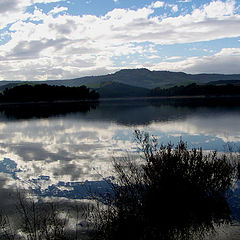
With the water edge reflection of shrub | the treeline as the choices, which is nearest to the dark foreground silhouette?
the water edge reflection of shrub

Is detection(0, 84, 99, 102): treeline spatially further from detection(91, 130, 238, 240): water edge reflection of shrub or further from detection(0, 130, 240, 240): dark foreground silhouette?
detection(91, 130, 238, 240): water edge reflection of shrub

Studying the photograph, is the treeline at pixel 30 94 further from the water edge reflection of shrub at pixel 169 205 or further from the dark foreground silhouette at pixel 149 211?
→ the water edge reflection of shrub at pixel 169 205

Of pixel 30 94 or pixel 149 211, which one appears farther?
pixel 30 94

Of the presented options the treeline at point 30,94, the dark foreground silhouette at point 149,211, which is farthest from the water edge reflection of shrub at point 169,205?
the treeline at point 30,94

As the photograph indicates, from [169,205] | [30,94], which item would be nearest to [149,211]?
[169,205]

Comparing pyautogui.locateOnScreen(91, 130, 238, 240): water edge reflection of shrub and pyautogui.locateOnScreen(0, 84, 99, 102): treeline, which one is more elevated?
pyautogui.locateOnScreen(0, 84, 99, 102): treeline

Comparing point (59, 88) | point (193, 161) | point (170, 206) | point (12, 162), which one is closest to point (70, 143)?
point (12, 162)

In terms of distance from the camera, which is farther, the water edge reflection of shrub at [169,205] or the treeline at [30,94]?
the treeline at [30,94]

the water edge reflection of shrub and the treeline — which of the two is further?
the treeline

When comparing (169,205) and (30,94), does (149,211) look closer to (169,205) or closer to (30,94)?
(169,205)

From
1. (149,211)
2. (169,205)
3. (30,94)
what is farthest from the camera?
(30,94)

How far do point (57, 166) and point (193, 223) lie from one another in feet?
40.4

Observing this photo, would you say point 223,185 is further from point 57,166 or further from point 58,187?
point 57,166

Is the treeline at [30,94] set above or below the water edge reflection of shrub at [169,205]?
above
